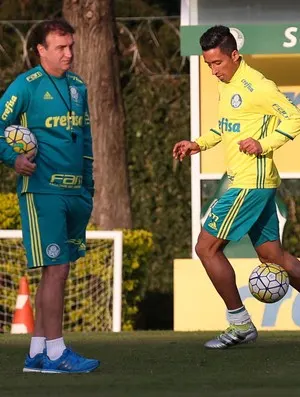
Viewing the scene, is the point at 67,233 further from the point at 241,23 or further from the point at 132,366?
the point at 241,23

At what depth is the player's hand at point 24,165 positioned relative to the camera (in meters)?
7.93

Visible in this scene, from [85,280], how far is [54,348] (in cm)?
663

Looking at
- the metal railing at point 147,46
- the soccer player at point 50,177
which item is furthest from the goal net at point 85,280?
Answer: the soccer player at point 50,177

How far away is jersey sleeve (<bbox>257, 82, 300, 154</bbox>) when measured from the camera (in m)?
9.24

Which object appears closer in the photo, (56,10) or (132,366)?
(132,366)

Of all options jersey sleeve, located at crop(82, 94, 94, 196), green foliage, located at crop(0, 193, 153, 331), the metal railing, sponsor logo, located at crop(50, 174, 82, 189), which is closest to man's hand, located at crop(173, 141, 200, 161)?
jersey sleeve, located at crop(82, 94, 94, 196)

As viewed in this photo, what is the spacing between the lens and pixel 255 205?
31.1 ft

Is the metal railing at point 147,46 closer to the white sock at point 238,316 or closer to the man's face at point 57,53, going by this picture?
the white sock at point 238,316

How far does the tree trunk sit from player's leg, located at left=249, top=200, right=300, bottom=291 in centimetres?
614

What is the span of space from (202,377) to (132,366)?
2.55ft

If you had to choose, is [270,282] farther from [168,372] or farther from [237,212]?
[168,372]

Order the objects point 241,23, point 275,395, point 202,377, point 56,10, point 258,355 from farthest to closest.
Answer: point 56,10
point 241,23
point 258,355
point 202,377
point 275,395

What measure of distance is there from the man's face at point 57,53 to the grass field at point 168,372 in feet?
5.30

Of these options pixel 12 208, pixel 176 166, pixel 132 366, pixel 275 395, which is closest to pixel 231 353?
pixel 132 366
